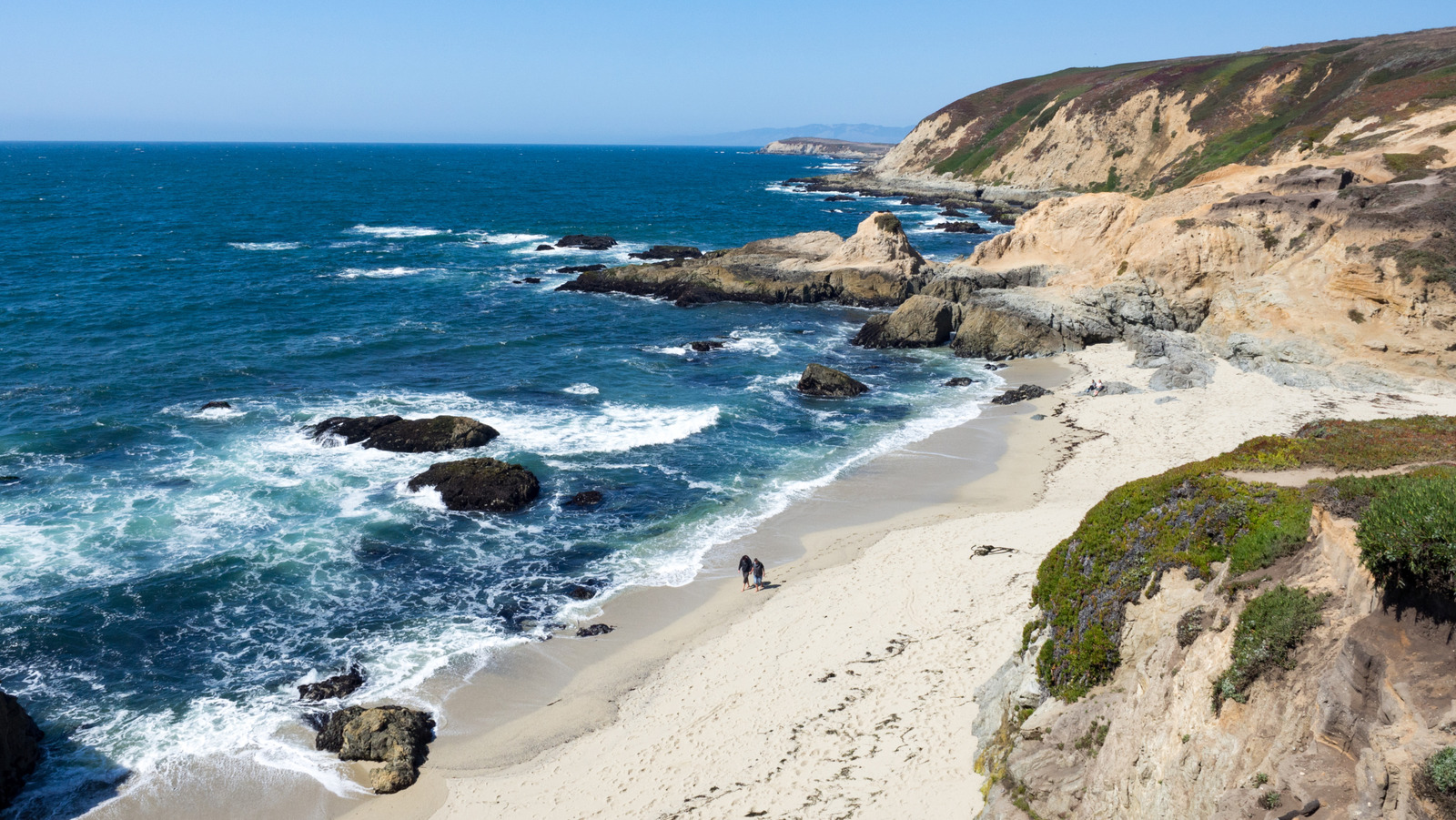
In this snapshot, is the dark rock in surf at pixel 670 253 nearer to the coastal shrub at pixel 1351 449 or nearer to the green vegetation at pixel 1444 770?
the coastal shrub at pixel 1351 449

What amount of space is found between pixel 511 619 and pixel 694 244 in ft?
195

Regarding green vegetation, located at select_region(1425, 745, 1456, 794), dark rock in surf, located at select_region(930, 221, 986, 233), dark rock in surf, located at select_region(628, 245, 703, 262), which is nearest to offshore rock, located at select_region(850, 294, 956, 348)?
dark rock in surf, located at select_region(628, 245, 703, 262)

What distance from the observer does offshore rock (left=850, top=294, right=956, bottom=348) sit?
1735 inches

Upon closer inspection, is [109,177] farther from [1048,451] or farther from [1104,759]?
[1104,759]

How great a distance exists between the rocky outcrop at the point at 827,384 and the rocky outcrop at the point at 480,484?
14219 millimetres

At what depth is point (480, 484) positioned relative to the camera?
25.4 meters

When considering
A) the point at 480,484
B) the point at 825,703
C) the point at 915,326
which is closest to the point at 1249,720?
the point at 825,703

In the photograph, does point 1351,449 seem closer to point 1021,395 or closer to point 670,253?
point 1021,395

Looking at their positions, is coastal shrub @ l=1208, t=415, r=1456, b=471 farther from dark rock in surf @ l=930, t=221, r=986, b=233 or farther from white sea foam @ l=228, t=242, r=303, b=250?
white sea foam @ l=228, t=242, r=303, b=250

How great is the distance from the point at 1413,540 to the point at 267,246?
263ft

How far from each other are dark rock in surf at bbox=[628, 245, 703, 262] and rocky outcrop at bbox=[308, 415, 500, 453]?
39.3 meters

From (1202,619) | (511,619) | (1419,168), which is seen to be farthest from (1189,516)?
(1419,168)

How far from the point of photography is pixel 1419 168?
3897 cm

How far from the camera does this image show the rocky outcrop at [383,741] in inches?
582
